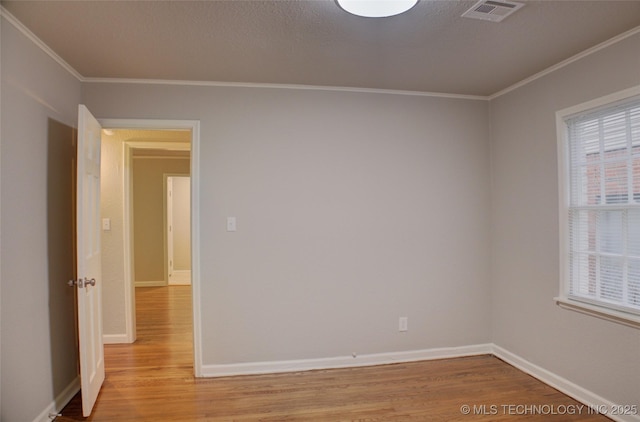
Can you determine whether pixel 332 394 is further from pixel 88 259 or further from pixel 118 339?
pixel 118 339

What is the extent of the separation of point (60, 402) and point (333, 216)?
234cm

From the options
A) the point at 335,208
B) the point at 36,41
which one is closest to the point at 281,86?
the point at 335,208

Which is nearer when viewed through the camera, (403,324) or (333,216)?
(333,216)

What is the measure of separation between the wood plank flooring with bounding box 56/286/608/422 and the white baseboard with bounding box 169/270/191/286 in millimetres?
3580

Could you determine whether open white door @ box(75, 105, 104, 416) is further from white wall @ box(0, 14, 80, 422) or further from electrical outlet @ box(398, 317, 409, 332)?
electrical outlet @ box(398, 317, 409, 332)

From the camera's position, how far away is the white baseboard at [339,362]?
9.72ft

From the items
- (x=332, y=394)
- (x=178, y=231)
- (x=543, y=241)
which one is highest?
(x=543, y=241)

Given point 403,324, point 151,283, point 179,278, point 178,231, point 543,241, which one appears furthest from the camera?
point 178,231

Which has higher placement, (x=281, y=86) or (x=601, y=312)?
(x=281, y=86)

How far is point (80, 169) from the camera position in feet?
7.52

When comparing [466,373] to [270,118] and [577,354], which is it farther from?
[270,118]

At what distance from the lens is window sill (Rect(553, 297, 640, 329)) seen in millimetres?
2197

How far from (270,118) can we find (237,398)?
2.17 metres

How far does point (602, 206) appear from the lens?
242 centimetres
